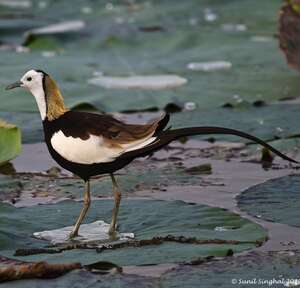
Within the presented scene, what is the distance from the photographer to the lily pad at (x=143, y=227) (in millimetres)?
4359

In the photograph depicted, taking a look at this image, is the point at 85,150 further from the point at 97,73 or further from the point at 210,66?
the point at 210,66

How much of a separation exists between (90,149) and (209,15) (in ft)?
21.0

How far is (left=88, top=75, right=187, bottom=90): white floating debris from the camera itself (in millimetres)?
7918

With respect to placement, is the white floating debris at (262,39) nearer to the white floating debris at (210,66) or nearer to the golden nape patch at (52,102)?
the white floating debris at (210,66)

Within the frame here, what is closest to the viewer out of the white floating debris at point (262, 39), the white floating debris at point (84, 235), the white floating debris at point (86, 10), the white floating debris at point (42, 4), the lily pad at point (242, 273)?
the lily pad at point (242, 273)

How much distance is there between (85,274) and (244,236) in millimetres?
850

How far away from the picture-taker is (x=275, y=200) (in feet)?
17.2

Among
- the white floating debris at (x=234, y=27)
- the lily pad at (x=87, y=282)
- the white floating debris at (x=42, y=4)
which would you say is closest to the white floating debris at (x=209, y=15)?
the white floating debris at (x=234, y=27)

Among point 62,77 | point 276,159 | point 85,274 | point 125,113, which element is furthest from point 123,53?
point 85,274

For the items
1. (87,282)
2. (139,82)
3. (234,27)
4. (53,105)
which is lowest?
(234,27)

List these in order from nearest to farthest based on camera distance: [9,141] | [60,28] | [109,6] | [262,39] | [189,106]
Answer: [9,141] < [189,106] < [262,39] < [60,28] < [109,6]

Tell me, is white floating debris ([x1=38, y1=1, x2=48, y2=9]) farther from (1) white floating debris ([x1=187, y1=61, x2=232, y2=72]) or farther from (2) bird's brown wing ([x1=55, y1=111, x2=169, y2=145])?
(2) bird's brown wing ([x1=55, y1=111, x2=169, y2=145])

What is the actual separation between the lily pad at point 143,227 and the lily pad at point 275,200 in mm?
173

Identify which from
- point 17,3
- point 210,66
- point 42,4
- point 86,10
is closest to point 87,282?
point 210,66
